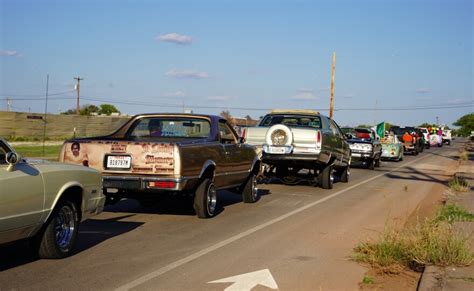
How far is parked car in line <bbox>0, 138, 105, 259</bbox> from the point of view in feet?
19.2

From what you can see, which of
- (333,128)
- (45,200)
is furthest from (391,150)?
(45,200)

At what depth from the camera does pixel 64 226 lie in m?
7.02

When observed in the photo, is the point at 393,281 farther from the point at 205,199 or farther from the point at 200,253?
the point at 205,199

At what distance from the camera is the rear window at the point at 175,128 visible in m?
Result: 11.1

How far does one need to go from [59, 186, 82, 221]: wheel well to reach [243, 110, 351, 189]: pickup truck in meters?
7.98

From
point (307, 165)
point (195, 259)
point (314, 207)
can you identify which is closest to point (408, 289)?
point (195, 259)

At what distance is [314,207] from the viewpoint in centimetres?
1233

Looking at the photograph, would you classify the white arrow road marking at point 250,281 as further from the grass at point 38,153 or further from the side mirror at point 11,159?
the grass at point 38,153

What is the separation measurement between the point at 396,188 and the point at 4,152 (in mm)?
13350

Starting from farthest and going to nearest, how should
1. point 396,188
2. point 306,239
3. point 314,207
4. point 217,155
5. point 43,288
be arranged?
point 396,188 < point 314,207 < point 217,155 < point 306,239 < point 43,288

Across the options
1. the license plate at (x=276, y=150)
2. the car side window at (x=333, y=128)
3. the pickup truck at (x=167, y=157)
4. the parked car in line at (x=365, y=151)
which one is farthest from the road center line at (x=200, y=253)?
the parked car in line at (x=365, y=151)

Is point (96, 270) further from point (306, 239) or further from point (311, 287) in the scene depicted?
point (306, 239)

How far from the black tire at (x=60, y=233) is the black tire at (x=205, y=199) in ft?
9.84

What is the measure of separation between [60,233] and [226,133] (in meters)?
5.05
